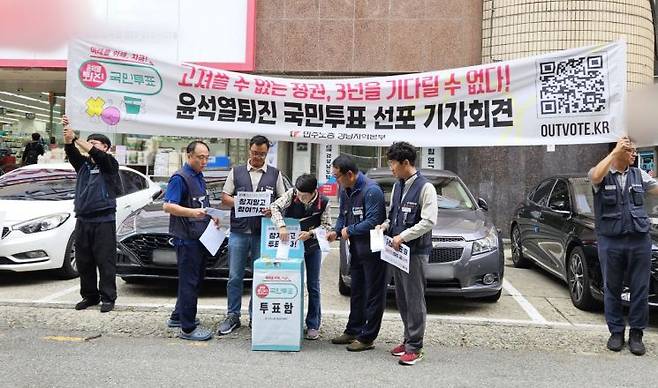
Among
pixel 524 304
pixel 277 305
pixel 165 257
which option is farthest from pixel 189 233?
pixel 524 304

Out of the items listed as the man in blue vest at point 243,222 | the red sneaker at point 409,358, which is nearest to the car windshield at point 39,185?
the man in blue vest at point 243,222

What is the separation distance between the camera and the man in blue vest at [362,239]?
4.83 meters

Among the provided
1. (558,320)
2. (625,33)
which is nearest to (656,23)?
(625,33)

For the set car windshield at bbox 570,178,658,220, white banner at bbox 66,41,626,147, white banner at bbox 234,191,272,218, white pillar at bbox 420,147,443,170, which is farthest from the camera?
white pillar at bbox 420,147,443,170

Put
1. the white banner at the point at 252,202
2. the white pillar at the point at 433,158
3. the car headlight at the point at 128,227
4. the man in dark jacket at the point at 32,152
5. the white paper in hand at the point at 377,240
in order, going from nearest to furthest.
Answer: the white paper in hand at the point at 377,240
the white banner at the point at 252,202
the car headlight at the point at 128,227
the white pillar at the point at 433,158
the man in dark jacket at the point at 32,152

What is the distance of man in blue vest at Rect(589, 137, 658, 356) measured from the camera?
4984mm

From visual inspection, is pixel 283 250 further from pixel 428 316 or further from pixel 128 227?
pixel 128 227

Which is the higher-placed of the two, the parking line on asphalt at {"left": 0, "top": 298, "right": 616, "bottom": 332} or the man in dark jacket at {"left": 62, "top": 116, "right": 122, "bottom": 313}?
the man in dark jacket at {"left": 62, "top": 116, "right": 122, "bottom": 313}

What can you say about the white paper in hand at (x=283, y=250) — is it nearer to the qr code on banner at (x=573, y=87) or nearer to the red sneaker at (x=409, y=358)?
the red sneaker at (x=409, y=358)

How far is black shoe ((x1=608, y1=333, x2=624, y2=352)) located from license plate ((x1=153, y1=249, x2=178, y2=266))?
4.40m

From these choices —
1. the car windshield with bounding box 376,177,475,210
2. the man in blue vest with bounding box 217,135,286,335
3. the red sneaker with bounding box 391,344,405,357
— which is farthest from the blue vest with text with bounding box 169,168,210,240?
the car windshield with bounding box 376,177,475,210

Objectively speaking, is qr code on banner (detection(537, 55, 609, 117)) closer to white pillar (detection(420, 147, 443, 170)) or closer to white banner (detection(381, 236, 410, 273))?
white banner (detection(381, 236, 410, 273))

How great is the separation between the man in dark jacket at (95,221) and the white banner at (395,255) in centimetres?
302

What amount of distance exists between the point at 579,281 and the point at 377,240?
10.3 ft
